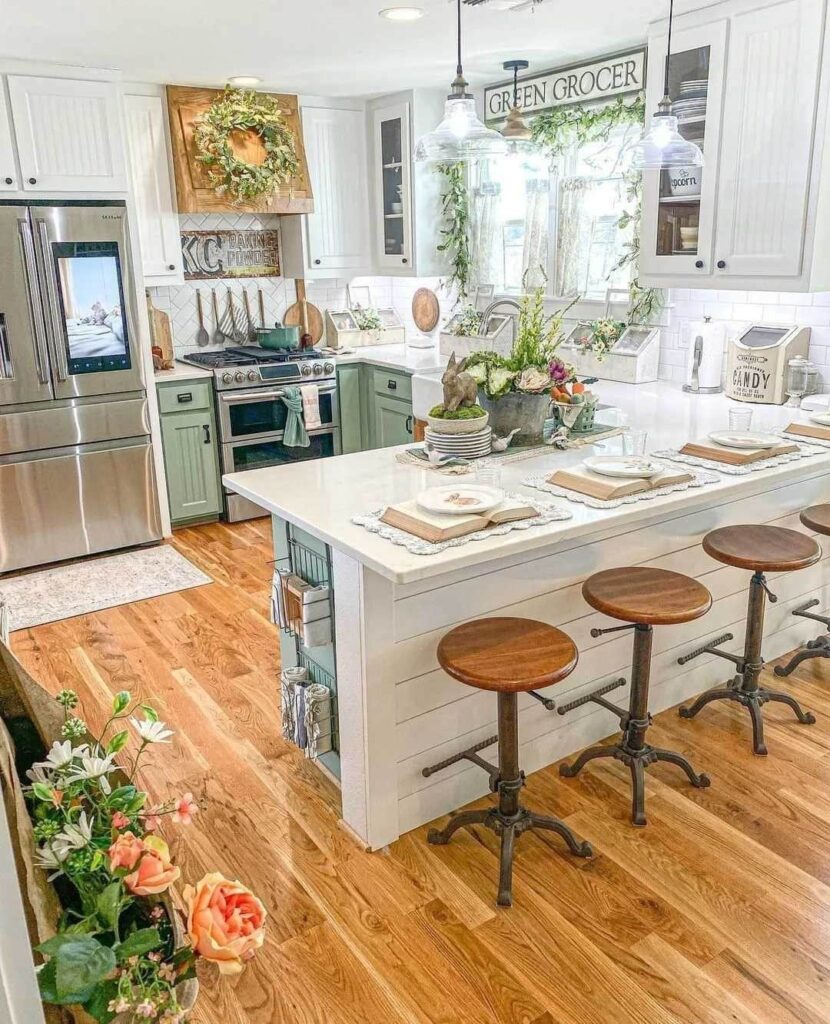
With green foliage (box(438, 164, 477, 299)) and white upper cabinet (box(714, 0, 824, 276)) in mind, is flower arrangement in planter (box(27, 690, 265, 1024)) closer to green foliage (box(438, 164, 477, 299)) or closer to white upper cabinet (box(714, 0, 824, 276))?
white upper cabinet (box(714, 0, 824, 276))

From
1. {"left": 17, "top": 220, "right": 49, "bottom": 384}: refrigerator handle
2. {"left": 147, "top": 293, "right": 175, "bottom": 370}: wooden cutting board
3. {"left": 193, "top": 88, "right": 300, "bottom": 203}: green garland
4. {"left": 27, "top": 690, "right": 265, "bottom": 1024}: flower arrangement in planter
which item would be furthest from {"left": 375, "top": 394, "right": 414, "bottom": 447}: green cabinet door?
{"left": 27, "top": 690, "right": 265, "bottom": 1024}: flower arrangement in planter

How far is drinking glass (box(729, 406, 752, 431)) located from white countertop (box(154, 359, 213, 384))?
9.99 ft

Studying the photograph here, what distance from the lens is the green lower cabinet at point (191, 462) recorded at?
16.2 feet

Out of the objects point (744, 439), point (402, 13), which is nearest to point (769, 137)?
point (744, 439)

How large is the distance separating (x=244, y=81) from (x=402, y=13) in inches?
68.2

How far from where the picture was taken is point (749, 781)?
8.84 feet

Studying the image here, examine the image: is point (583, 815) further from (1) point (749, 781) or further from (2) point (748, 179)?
(2) point (748, 179)

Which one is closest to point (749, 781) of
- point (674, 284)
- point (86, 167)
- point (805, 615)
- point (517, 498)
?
point (805, 615)

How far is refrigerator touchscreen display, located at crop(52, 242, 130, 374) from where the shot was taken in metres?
4.27

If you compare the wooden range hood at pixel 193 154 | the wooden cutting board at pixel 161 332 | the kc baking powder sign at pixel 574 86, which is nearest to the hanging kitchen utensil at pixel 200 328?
the wooden cutting board at pixel 161 332

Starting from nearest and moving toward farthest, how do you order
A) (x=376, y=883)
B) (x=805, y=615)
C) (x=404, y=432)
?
(x=376, y=883)
(x=805, y=615)
(x=404, y=432)

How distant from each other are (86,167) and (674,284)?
2958 mm

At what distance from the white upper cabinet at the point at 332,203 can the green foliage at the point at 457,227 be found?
0.62m

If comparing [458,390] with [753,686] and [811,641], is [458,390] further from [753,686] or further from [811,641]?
[811,641]
